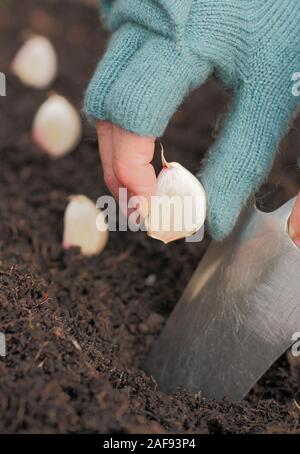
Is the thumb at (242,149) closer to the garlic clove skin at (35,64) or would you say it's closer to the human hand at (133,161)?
the human hand at (133,161)

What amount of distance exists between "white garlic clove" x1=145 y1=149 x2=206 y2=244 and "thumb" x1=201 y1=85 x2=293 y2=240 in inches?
1.4

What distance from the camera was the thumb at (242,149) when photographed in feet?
3.05

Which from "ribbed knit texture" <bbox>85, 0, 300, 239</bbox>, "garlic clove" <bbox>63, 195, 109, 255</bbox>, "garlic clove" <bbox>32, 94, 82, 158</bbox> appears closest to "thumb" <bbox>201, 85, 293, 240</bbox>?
"ribbed knit texture" <bbox>85, 0, 300, 239</bbox>

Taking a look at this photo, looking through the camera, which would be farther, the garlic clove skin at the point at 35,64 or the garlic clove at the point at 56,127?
the garlic clove skin at the point at 35,64

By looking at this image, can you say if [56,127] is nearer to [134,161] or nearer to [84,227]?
[84,227]

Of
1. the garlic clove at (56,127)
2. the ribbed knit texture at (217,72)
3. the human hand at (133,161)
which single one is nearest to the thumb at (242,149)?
the ribbed knit texture at (217,72)

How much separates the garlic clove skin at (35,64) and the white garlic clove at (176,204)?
0.93 m

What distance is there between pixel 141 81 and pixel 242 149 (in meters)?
0.19

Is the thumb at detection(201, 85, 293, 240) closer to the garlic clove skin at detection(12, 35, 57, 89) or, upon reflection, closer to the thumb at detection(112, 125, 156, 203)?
the thumb at detection(112, 125, 156, 203)

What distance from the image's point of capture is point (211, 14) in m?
0.86

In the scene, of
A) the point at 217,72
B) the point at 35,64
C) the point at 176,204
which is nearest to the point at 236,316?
the point at 176,204

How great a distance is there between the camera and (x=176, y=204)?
0.90m
